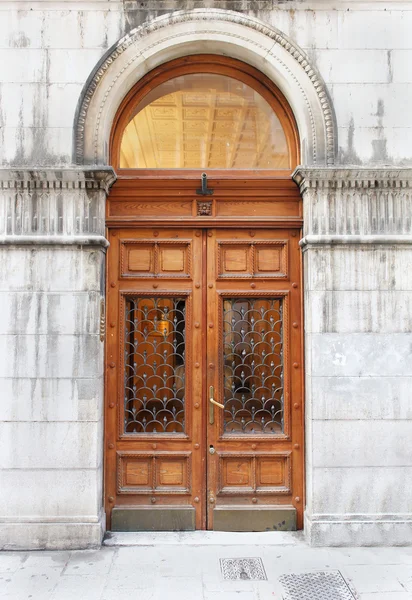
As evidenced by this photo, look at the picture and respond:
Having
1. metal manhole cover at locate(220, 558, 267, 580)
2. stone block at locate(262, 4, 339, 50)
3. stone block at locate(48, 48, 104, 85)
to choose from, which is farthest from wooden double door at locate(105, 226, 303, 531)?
stone block at locate(262, 4, 339, 50)

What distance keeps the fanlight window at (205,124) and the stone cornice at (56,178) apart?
2.17ft

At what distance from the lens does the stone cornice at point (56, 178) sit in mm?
5355

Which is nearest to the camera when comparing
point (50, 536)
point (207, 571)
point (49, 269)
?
point (207, 571)

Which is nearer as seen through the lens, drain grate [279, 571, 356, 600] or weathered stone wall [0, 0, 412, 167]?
drain grate [279, 571, 356, 600]

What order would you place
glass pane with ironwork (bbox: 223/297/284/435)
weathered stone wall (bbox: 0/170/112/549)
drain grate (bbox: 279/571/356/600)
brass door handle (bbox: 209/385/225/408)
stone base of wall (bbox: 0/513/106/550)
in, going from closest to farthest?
1. drain grate (bbox: 279/571/356/600)
2. stone base of wall (bbox: 0/513/106/550)
3. weathered stone wall (bbox: 0/170/112/549)
4. brass door handle (bbox: 209/385/225/408)
5. glass pane with ironwork (bbox: 223/297/284/435)

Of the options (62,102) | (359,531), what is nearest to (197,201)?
(62,102)

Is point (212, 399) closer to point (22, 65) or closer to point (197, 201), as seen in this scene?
point (197, 201)

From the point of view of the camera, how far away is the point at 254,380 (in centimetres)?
571

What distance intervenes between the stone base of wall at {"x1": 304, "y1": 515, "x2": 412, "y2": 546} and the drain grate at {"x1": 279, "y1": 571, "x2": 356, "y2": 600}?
1.82ft

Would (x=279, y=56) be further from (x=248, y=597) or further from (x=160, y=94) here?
(x=248, y=597)

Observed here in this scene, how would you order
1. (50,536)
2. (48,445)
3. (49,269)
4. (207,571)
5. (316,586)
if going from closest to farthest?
(316,586)
(207,571)
(50,536)
(48,445)
(49,269)

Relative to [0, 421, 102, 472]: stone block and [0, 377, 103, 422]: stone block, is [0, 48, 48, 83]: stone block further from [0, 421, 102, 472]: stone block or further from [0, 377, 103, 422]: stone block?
[0, 421, 102, 472]: stone block

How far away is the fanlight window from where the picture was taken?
592 cm

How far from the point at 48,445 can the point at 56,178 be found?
297 centimetres
